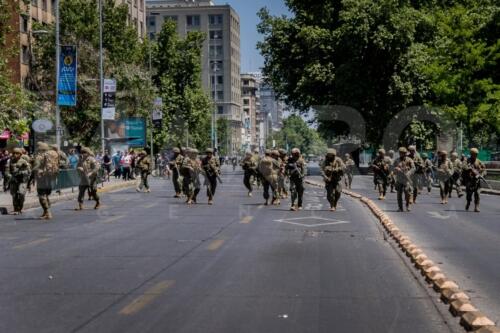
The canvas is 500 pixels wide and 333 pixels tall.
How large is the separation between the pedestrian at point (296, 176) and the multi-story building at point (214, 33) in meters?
139

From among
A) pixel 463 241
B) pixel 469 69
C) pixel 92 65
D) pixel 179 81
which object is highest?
pixel 179 81

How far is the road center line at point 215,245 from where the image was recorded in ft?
43.8

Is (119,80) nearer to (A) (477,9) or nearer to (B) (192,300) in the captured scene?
(A) (477,9)

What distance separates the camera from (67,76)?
115ft

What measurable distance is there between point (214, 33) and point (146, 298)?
161 m

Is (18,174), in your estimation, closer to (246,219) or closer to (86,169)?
Result: (86,169)

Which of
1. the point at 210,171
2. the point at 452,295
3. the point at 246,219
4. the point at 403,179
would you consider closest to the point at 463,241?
the point at 246,219

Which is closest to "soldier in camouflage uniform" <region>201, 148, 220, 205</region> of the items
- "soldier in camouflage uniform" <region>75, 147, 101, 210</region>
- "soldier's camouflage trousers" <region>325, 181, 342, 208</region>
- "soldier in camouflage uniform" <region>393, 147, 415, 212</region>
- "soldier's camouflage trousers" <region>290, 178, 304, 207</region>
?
"soldier's camouflage trousers" <region>290, 178, 304, 207</region>

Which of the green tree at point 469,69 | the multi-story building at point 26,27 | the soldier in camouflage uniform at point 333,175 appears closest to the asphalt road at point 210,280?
the soldier in camouflage uniform at point 333,175

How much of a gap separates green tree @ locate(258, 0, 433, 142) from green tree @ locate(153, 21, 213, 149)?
21236mm

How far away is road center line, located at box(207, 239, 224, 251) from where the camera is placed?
13.3m

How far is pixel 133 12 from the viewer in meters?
91.5

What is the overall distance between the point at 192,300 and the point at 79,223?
10800mm

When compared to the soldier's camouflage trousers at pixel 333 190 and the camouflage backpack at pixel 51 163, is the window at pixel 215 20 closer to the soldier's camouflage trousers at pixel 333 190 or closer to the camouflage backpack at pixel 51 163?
the soldier's camouflage trousers at pixel 333 190
